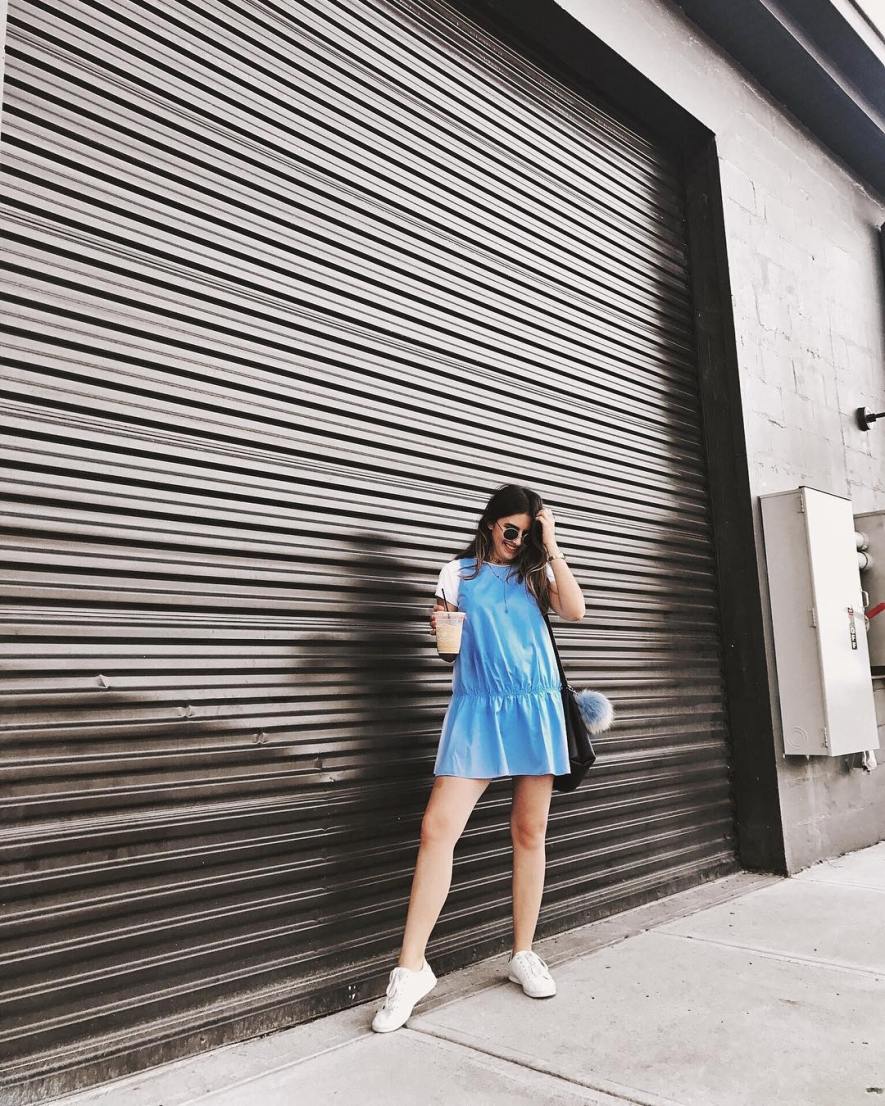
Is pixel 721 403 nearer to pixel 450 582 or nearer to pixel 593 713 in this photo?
pixel 593 713

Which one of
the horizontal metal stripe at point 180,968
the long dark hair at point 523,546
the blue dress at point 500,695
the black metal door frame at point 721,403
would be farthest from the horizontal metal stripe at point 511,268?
the horizontal metal stripe at point 180,968

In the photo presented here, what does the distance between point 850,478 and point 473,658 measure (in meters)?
4.46

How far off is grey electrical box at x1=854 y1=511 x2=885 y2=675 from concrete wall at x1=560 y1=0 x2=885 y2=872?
0.40 metres

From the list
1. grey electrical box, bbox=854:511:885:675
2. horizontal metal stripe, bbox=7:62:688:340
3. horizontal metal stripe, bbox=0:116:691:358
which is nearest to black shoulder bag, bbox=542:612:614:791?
horizontal metal stripe, bbox=0:116:691:358

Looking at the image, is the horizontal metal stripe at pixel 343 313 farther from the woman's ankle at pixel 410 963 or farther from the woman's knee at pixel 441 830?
the woman's ankle at pixel 410 963

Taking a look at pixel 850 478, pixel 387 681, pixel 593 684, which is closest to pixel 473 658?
pixel 387 681

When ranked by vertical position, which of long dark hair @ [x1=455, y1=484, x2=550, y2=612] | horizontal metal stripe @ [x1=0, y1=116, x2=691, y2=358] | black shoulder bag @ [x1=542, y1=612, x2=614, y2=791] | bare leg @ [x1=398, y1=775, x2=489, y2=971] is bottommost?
bare leg @ [x1=398, y1=775, x2=489, y2=971]

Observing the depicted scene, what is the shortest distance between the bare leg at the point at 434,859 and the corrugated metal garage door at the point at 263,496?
0.97 feet

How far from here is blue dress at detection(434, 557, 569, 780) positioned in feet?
10.6

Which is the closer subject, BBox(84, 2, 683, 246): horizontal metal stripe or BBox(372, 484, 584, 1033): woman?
BBox(372, 484, 584, 1033): woman

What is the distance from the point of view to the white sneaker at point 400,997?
116 inches

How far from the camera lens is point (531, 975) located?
10.6 feet

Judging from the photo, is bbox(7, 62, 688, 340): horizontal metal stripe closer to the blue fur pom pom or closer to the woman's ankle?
the blue fur pom pom

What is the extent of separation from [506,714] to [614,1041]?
1.08 meters
